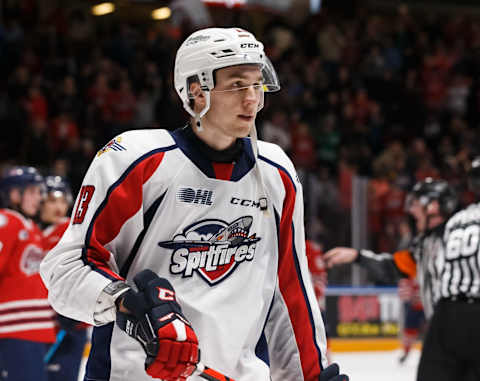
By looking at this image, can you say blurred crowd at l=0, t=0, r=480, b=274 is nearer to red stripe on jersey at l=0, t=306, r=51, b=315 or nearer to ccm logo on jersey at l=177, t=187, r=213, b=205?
red stripe on jersey at l=0, t=306, r=51, b=315

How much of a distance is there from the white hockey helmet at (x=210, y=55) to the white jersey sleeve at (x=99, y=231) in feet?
0.67

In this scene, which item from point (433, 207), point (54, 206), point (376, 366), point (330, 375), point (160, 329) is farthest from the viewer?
point (376, 366)

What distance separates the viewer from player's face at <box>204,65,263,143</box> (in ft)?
6.15

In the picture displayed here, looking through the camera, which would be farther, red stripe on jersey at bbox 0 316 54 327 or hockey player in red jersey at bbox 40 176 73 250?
hockey player in red jersey at bbox 40 176 73 250

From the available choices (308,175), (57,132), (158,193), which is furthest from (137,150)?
(57,132)

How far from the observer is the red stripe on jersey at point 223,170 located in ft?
6.15

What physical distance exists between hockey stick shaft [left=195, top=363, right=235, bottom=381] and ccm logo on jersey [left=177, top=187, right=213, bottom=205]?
348mm

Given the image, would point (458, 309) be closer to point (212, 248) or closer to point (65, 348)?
point (212, 248)

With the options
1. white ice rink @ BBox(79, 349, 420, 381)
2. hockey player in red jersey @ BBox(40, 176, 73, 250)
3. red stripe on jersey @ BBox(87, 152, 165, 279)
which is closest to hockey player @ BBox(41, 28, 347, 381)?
red stripe on jersey @ BBox(87, 152, 165, 279)

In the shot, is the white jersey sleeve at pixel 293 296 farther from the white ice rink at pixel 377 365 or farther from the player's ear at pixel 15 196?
the white ice rink at pixel 377 365

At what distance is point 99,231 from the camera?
5.62 feet

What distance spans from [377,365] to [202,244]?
536 centimetres

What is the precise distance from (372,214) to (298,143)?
192 cm

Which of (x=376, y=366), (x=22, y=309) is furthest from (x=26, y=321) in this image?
(x=376, y=366)
